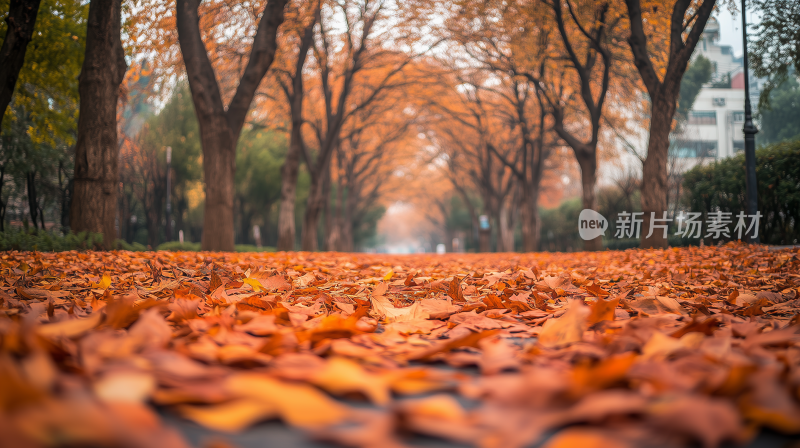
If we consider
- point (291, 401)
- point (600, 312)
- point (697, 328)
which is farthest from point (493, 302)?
point (291, 401)

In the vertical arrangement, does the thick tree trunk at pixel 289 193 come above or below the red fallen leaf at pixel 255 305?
above

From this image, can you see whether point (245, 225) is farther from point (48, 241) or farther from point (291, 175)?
point (48, 241)

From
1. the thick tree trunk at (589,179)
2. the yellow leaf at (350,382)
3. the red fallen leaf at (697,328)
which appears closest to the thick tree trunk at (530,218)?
the thick tree trunk at (589,179)

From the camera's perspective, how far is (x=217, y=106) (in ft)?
29.5

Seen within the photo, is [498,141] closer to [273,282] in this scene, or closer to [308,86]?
[308,86]

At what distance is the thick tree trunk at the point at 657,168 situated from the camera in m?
9.97

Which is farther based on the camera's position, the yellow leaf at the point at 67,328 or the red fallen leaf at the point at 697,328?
the red fallen leaf at the point at 697,328

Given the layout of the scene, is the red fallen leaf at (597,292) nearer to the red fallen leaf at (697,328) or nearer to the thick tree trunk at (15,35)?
the red fallen leaf at (697,328)

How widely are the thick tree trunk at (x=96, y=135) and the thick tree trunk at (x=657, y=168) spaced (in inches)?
399

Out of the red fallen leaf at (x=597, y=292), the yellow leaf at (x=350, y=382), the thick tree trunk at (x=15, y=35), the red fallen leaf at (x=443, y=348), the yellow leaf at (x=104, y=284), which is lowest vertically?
the red fallen leaf at (x=597, y=292)

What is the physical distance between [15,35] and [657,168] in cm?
1097

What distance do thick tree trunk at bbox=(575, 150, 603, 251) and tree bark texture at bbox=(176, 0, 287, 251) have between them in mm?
8764

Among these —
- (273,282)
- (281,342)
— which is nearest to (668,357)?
(281,342)

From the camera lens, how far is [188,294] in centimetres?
257
